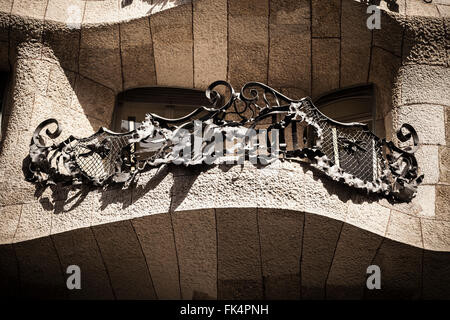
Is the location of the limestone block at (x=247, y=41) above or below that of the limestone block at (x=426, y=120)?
above

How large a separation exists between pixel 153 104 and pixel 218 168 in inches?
128

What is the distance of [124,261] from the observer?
25.9ft

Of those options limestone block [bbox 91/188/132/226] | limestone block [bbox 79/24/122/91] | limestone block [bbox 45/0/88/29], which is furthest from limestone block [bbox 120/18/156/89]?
limestone block [bbox 91/188/132/226]

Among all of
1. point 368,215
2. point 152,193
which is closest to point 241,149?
point 152,193

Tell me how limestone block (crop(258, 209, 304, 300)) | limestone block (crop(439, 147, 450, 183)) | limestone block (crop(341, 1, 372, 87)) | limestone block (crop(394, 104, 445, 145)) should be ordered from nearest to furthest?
limestone block (crop(258, 209, 304, 300)) → limestone block (crop(439, 147, 450, 183)) → limestone block (crop(394, 104, 445, 145)) → limestone block (crop(341, 1, 372, 87))

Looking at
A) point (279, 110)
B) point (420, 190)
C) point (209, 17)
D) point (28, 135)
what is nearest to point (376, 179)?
point (420, 190)

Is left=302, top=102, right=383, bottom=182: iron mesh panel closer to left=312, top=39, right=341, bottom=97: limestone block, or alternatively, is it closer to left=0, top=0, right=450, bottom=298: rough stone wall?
left=0, top=0, right=450, bottom=298: rough stone wall

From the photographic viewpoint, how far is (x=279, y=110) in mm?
7852

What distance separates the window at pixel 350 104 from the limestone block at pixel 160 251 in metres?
4.06

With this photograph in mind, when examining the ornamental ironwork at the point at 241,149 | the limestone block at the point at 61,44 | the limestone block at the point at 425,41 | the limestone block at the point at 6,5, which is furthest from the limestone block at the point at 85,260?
the limestone block at the point at 425,41

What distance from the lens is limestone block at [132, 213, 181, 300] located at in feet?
24.5

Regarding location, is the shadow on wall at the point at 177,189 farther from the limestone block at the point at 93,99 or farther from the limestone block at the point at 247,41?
the limestone block at the point at 247,41

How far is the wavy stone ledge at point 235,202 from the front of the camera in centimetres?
736

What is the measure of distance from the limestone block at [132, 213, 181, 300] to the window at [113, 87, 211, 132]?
3.05 m
